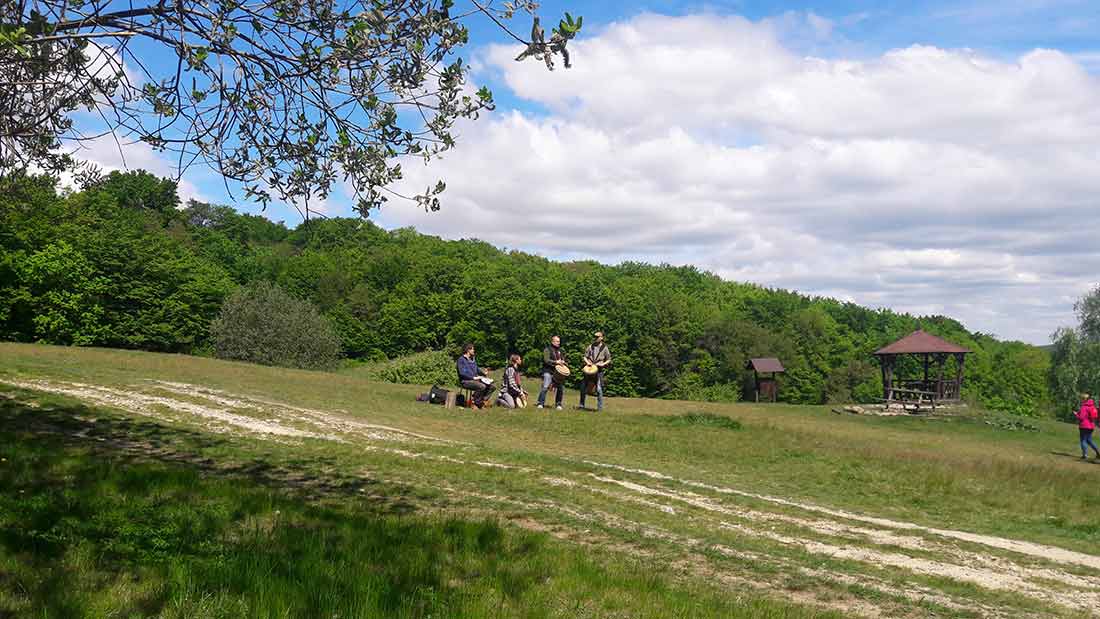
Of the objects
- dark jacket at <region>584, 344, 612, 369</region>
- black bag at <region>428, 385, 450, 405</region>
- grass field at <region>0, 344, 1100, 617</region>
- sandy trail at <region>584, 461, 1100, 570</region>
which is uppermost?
dark jacket at <region>584, 344, 612, 369</region>

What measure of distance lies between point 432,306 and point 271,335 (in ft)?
126

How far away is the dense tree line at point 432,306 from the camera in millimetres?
65750

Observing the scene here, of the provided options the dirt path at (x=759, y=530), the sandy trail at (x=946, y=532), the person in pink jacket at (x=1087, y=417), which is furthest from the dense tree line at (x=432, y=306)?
the sandy trail at (x=946, y=532)

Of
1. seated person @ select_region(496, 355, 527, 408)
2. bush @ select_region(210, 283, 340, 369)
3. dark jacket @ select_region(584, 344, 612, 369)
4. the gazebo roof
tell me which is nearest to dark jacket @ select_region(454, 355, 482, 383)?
seated person @ select_region(496, 355, 527, 408)

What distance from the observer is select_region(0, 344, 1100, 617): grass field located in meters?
4.88

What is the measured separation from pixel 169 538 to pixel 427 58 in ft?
15.6

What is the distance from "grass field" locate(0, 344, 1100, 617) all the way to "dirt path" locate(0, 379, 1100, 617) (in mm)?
52

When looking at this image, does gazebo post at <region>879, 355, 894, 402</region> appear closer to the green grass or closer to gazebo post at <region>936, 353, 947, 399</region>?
gazebo post at <region>936, 353, 947, 399</region>

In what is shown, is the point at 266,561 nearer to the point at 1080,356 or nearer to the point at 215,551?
the point at 215,551

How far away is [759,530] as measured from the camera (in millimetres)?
9906

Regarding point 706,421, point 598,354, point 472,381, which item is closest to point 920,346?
point 706,421

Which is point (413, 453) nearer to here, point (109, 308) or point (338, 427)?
point (338, 427)

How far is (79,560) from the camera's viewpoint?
4969 mm

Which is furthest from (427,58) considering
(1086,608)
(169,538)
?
(1086,608)
